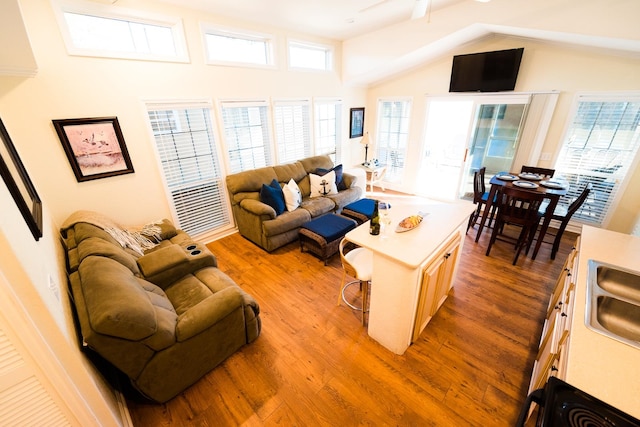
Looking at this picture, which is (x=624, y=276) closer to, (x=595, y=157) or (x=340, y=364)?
(x=340, y=364)

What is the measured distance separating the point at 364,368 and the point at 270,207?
2.30m

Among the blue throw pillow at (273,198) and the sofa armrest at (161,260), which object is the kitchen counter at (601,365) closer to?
the sofa armrest at (161,260)

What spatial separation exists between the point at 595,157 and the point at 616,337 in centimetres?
379

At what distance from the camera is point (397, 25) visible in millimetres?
4035

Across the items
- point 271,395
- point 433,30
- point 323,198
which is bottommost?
point 271,395

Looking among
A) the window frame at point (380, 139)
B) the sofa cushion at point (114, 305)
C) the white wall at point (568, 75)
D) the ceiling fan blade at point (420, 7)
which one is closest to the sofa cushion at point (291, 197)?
the sofa cushion at point (114, 305)

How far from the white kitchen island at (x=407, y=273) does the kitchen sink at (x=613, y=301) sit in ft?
2.83

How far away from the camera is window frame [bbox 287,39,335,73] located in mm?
4199

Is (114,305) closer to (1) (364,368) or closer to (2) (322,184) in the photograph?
(1) (364,368)

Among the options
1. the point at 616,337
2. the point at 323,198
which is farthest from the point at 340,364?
the point at 323,198

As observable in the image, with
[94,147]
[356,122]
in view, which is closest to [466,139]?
[356,122]

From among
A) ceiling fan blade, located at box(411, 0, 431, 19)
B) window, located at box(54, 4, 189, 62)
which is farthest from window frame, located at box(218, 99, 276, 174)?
ceiling fan blade, located at box(411, 0, 431, 19)

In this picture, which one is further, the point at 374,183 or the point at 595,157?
the point at 374,183

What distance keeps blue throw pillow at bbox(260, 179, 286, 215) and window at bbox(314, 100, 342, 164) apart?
1881 mm
